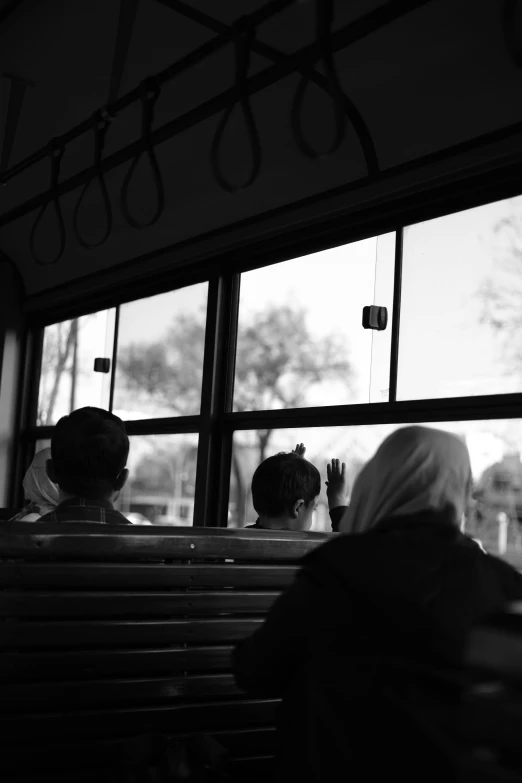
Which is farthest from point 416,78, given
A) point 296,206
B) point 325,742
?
point 325,742

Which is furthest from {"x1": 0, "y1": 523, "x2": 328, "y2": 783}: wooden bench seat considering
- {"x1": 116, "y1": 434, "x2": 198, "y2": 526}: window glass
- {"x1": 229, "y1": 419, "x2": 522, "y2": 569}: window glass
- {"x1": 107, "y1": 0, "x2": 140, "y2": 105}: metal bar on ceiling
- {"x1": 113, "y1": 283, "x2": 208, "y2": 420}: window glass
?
{"x1": 113, "y1": 283, "x2": 208, "y2": 420}: window glass

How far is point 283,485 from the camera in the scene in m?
2.62

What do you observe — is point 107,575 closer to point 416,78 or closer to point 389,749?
point 389,749

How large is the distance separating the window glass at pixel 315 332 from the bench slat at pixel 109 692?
1.67 metres

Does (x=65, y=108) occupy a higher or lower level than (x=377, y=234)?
higher

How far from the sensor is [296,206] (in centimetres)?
371

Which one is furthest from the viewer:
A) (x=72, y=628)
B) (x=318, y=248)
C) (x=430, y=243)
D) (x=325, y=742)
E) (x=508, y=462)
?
(x=318, y=248)

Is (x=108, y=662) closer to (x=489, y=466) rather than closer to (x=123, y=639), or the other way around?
(x=123, y=639)

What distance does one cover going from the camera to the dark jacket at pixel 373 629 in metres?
1.15

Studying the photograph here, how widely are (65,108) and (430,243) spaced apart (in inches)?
68.3

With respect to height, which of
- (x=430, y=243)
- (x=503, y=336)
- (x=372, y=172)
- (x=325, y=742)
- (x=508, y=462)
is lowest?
(x=325, y=742)

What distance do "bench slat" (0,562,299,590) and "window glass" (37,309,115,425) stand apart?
3198mm

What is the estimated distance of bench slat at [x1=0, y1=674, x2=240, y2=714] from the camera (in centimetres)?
174

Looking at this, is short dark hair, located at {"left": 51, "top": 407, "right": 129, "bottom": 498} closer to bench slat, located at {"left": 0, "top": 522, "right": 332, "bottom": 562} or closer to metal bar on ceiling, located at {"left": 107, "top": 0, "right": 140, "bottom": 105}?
bench slat, located at {"left": 0, "top": 522, "right": 332, "bottom": 562}
